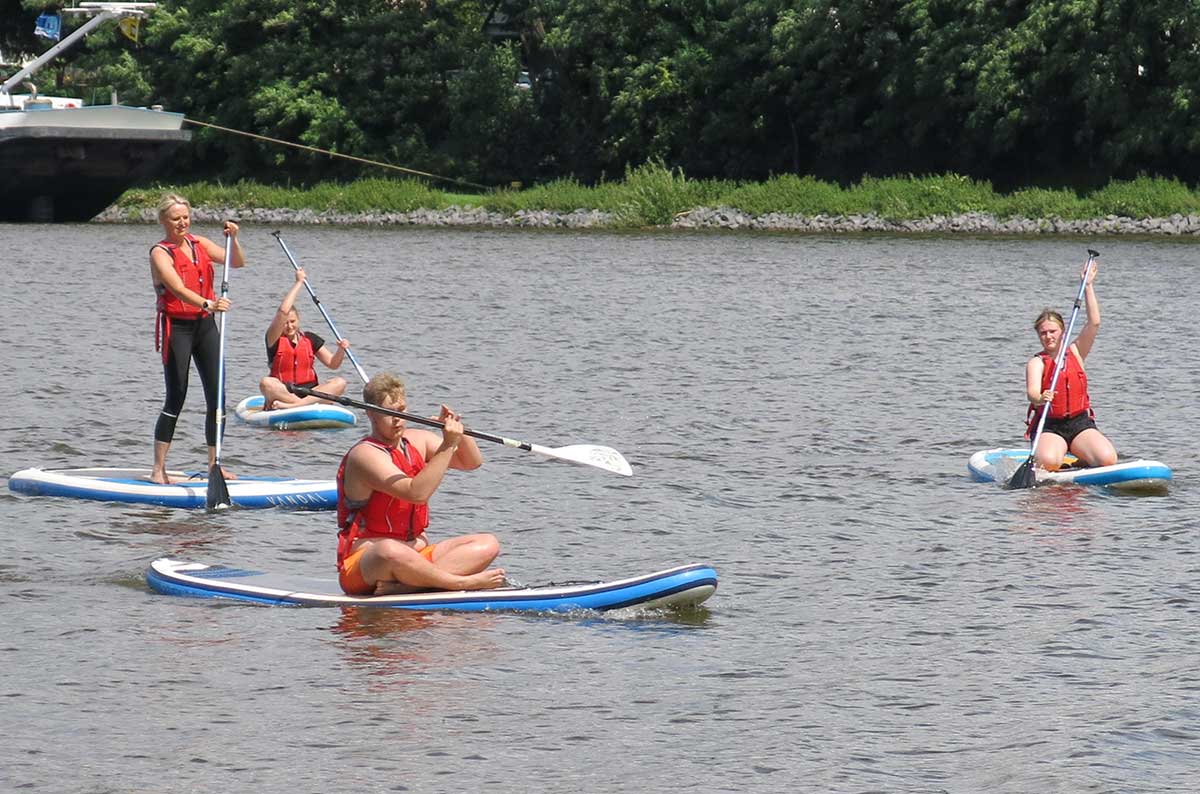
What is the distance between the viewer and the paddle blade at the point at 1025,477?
12.8m

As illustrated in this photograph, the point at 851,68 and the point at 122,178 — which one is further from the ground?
the point at 851,68

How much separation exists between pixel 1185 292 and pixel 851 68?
2190 cm

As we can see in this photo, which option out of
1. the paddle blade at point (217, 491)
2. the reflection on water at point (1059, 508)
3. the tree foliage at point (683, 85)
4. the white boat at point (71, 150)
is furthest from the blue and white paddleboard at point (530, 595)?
the tree foliage at point (683, 85)

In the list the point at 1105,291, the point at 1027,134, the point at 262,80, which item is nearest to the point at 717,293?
the point at 1105,291

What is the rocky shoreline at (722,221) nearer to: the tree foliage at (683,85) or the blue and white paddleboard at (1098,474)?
the tree foliage at (683,85)

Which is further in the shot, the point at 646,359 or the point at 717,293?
the point at 717,293

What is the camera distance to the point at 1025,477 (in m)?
12.8

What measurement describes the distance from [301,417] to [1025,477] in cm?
576

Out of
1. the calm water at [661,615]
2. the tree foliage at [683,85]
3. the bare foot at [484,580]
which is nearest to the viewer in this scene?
the calm water at [661,615]

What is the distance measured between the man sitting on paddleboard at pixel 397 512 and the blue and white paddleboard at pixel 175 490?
2.78m

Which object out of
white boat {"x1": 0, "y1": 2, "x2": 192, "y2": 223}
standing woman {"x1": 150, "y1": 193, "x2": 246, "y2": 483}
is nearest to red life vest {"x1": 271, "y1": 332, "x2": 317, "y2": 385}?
standing woman {"x1": 150, "y1": 193, "x2": 246, "y2": 483}

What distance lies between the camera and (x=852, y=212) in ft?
144

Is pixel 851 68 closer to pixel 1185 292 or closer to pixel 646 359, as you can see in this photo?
pixel 1185 292

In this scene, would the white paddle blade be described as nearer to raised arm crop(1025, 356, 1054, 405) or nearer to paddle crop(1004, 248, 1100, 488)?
paddle crop(1004, 248, 1100, 488)
